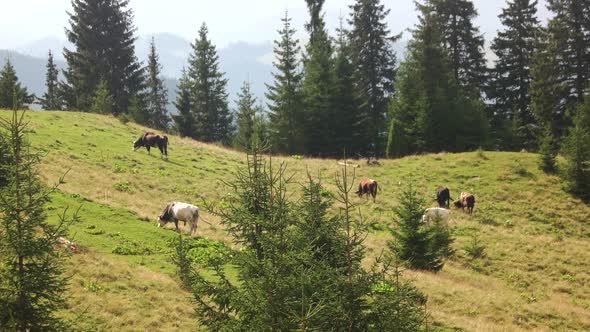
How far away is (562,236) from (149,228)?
83.0ft

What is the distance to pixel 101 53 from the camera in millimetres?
60781

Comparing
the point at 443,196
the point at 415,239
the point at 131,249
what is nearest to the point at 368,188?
the point at 443,196

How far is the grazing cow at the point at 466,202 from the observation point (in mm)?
31156

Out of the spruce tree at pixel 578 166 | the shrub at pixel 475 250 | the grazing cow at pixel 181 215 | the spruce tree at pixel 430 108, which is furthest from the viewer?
the spruce tree at pixel 430 108

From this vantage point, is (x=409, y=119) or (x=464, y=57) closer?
(x=409, y=119)

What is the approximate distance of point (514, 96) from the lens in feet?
190

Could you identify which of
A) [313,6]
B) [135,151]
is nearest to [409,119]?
[313,6]

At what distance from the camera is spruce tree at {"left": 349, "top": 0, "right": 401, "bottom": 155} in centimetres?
6081

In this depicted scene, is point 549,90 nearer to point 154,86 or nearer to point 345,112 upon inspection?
point 345,112

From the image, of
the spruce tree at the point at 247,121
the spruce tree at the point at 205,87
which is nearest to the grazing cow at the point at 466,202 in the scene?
the spruce tree at the point at 247,121

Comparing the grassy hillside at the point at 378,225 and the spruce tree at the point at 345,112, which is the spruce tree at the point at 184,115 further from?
the spruce tree at the point at 345,112

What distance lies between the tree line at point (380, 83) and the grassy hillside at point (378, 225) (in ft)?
27.8

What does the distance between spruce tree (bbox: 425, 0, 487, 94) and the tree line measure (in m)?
0.14

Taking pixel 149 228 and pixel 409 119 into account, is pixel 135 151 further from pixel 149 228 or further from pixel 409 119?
pixel 409 119
